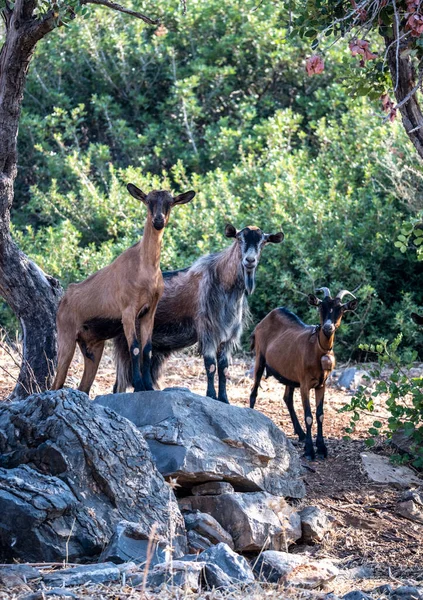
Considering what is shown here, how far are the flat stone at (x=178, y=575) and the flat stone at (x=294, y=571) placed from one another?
58cm

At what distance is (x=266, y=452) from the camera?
6.41 metres

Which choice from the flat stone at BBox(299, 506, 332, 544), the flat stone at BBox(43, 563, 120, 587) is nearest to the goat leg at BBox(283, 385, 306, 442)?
the flat stone at BBox(299, 506, 332, 544)

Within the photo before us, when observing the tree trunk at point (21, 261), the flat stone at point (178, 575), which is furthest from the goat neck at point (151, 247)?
the flat stone at point (178, 575)

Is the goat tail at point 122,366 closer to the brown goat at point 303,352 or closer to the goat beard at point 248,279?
the goat beard at point 248,279

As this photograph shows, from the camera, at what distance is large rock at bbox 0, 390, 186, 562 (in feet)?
15.5

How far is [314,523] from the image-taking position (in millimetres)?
6191

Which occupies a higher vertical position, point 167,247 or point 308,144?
point 308,144

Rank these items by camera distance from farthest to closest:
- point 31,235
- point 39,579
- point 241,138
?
point 241,138 < point 31,235 < point 39,579

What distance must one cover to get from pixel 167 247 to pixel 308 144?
3913mm

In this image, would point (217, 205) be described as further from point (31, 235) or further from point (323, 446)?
point (323, 446)

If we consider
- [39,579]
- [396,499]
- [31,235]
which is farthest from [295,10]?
[31,235]

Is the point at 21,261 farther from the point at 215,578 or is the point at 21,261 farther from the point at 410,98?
the point at 215,578

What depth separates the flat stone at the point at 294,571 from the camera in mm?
4910

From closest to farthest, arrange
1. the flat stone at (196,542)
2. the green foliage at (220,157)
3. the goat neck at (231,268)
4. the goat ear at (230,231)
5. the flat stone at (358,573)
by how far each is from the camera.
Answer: the flat stone at (196,542) < the flat stone at (358,573) < the goat ear at (230,231) < the goat neck at (231,268) < the green foliage at (220,157)
